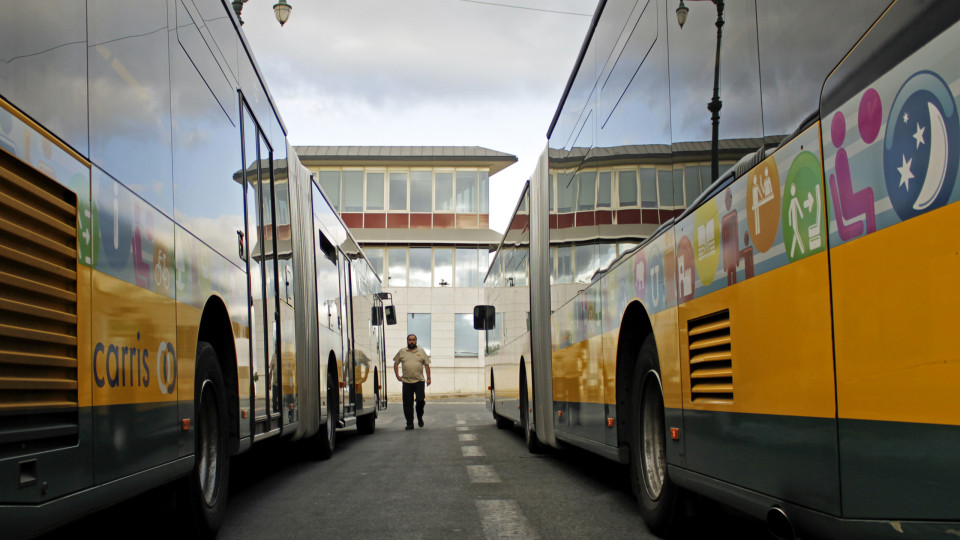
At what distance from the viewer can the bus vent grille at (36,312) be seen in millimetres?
2633

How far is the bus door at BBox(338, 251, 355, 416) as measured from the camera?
40.2 ft

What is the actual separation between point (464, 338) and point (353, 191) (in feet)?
27.3

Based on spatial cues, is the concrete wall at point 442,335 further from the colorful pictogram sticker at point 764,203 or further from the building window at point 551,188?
the colorful pictogram sticker at point 764,203

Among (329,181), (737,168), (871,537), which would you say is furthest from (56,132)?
(329,181)

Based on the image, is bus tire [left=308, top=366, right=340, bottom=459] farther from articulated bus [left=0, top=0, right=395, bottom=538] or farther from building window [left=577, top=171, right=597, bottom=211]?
building window [left=577, top=171, right=597, bottom=211]

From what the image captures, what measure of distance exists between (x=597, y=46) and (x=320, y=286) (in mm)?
4764

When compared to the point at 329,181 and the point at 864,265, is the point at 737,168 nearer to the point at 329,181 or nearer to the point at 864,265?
the point at 864,265

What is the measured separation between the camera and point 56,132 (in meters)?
2.99

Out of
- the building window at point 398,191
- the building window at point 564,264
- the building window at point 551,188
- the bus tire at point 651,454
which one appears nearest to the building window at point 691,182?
the bus tire at point 651,454

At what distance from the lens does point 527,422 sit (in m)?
11.2

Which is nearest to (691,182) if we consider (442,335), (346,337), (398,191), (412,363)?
(346,337)

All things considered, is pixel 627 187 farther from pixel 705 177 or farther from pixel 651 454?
pixel 651 454

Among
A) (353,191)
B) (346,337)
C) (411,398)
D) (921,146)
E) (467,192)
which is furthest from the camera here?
(467,192)

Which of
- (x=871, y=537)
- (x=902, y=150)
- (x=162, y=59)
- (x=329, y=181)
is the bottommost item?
(x=871, y=537)
